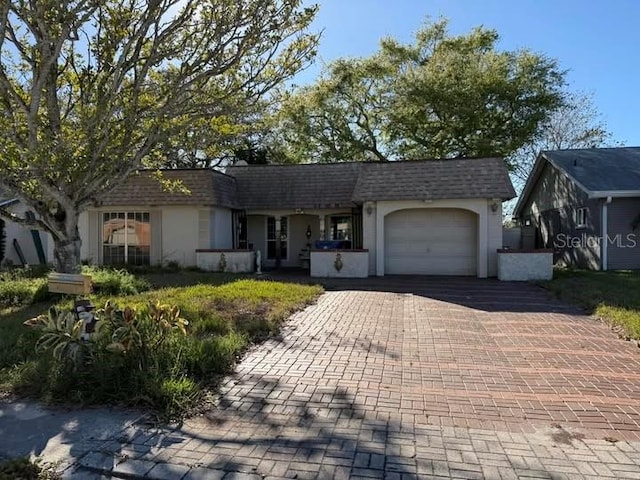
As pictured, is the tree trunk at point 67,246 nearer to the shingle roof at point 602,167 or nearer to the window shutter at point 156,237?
the window shutter at point 156,237

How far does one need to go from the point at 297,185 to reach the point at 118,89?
36.7 ft

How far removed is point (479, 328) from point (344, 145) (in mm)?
24506

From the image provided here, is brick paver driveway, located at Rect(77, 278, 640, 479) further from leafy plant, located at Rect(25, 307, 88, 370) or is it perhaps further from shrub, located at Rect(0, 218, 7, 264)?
shrub, located at Rect(0, 218, 7, 264)

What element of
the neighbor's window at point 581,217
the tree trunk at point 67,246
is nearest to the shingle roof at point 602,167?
the neighbor's window at point 581,217

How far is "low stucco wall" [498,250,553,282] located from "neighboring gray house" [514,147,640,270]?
144 inches

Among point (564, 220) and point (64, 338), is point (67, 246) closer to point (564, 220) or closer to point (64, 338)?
point (64, 338)

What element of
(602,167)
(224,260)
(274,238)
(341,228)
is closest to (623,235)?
(602,167)

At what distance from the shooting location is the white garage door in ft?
53.9

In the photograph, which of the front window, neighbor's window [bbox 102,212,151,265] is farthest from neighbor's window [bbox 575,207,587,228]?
neighbor's window [bbox 102,212,151,265]

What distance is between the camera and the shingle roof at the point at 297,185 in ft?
63.9

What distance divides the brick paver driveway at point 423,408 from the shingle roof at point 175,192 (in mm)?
10795

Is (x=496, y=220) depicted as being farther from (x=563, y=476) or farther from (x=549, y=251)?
(x=563, y=476)

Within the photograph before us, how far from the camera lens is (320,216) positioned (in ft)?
66.7

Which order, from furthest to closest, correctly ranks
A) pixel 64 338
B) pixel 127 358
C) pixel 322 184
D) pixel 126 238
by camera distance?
pixel 322 184 → pixel 126 238 → pixel 64 338 → pixel 127 358
